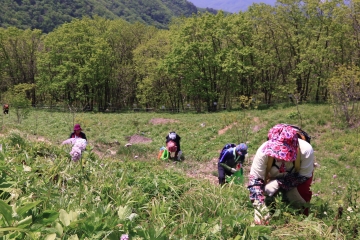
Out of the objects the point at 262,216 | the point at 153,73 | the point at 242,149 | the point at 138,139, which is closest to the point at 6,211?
the point at 262,216

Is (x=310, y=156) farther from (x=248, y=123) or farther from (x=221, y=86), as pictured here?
(x=221, y=86)

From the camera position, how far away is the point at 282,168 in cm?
294

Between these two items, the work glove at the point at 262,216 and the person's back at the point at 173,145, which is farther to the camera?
the person's back at the point at 173,145

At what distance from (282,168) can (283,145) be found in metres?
0.32

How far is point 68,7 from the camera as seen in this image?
117 metres

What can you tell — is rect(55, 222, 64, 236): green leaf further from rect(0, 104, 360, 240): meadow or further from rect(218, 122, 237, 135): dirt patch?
rect(218, 122, 237, 135): dirt patch

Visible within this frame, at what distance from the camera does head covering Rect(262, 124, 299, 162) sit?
271 cm

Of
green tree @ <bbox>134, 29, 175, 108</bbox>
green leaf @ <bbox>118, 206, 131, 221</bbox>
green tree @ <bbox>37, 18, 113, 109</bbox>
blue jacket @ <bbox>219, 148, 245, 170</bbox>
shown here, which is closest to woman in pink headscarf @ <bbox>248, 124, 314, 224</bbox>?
green leaf @ <bbox>118, 206, 131, 221</bbox>

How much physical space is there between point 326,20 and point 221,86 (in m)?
11.9

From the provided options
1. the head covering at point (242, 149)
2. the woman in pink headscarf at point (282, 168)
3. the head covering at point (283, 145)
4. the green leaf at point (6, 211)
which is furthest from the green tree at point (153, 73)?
the green leaf at point (6, 211)

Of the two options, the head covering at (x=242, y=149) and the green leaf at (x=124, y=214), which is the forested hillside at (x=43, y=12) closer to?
the head covering at (x=242, y=149)

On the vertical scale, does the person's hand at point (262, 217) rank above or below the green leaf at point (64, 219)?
below

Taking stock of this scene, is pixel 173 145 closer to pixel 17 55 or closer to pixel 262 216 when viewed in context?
pixel 262 216

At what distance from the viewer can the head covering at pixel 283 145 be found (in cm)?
271
